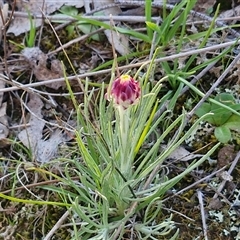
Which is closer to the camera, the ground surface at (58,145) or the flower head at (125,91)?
the flower head at (125,91)

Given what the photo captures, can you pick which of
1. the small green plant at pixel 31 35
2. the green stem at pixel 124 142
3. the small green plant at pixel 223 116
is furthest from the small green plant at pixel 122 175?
the small green plant at pixel 31 35

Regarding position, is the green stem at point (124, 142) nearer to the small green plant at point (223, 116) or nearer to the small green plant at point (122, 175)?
the small green plant at point (122, 175)

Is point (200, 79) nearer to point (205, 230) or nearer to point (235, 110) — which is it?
point (235, 110)

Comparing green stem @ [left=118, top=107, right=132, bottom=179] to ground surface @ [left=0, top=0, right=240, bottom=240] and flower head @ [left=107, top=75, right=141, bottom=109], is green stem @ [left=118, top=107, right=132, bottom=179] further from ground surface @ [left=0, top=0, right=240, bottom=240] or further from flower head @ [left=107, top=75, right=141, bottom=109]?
ground surface @ [left=0, top=0, right=240, bottom=240]

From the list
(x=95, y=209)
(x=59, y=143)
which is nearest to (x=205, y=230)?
(x=95, y=209)

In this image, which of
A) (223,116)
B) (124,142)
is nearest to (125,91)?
(124,142)

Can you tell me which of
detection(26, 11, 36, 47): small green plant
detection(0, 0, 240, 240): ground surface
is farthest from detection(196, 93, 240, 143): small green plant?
detection(26, 11, 36, 47): small green plant

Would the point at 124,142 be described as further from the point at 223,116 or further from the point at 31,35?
the point at 31,35

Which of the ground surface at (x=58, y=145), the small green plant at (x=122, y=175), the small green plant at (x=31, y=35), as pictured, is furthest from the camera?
the small green plant at (x=31, y=35)
